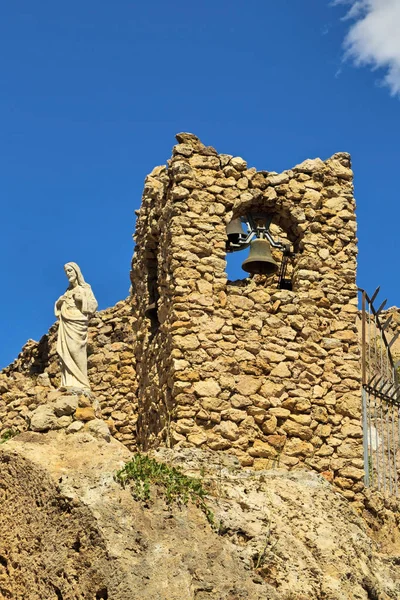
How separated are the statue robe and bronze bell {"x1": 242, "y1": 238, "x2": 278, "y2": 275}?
2115 mm

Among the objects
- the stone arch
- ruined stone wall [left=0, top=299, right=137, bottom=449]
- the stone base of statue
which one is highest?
the stone arch

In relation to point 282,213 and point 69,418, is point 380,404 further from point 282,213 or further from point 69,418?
point 69,418

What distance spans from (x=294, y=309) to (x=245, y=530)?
4.53m

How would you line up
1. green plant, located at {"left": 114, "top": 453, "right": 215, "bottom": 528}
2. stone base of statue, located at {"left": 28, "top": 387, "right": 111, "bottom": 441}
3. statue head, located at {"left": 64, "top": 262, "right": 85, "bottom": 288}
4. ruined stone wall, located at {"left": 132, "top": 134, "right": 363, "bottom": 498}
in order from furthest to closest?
statue head, located at {"left": 64, "top": 262, "right": 85, "bottom": 288}
ruined stone wall, located at {"left": 132, "top": 134, "right": 363, "bottom": 498}
stone base of statue, located at {"left": 28, "top": 387, "right": 111, "bottom": 441}
green plant, located at {"left": 114, "top": 453, "right": 215, "bottom": 528}

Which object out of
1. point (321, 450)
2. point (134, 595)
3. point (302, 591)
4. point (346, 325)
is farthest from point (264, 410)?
point (134, 595)

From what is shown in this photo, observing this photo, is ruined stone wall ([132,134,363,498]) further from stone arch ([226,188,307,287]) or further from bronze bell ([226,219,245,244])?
bronze bell ([226,219,245,244])

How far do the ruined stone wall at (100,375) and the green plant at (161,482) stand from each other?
496cm

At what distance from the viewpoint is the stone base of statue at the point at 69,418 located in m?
10.8

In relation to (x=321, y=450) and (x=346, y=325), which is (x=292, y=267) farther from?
(x=321, y=450)

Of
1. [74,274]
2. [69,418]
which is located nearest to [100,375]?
[74,274]

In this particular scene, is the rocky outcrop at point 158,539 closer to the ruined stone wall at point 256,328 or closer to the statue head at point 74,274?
the ruined stone wall at point 256,328

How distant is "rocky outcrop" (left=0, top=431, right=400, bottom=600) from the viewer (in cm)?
909

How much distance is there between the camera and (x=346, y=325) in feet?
46.5

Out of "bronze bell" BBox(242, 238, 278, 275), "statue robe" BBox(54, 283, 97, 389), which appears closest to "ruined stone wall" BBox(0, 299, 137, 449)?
"statue robe" BBox(54, 283, 97, 389)
